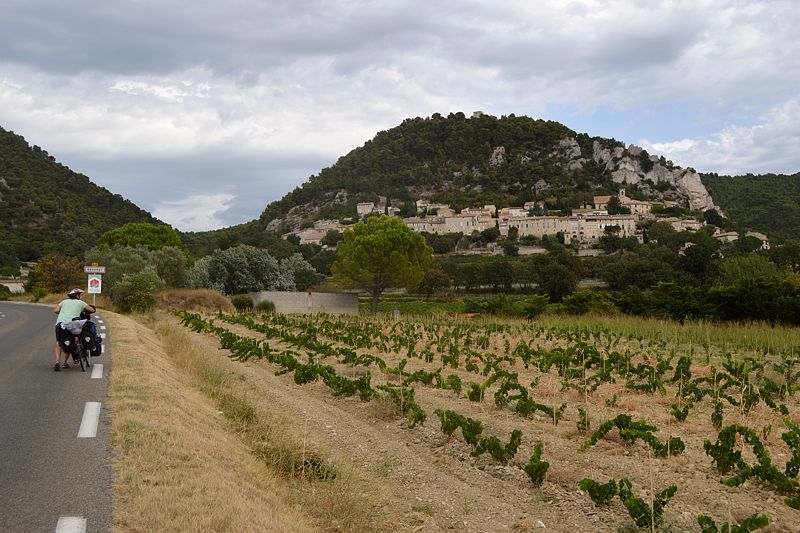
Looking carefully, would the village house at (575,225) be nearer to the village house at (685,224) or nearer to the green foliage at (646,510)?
the village house at (685,224)

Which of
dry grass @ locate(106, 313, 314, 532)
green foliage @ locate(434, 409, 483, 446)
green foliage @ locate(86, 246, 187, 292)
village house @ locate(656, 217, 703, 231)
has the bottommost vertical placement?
green foliage @ locate(434, 409, 483, 446)

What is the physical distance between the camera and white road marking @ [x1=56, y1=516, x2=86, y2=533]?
5086 mm

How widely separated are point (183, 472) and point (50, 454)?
163 centimetres

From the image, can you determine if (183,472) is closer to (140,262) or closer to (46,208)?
(140,262)

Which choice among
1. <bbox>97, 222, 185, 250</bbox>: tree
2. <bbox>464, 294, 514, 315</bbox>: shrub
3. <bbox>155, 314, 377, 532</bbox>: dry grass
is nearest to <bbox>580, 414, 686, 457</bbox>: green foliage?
<bbox>155, 314, 377, 532</bbox>: dry grass

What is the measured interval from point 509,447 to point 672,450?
2.00 meters

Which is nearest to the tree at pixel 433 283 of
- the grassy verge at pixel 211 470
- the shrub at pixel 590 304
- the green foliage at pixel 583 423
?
the shrub at pixel 590 304

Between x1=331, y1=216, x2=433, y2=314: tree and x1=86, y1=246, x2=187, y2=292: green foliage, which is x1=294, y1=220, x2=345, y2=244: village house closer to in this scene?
x1=331, y1=216, x2=433, y2=314: tree

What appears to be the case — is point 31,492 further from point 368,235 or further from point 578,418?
point 368,235

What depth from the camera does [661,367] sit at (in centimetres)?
1504

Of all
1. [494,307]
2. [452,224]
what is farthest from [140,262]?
[452,224]

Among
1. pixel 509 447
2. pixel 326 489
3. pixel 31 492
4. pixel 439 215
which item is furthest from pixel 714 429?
pixel 439 215

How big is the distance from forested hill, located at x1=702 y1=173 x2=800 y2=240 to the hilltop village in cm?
1189

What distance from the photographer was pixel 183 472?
21.5ft
